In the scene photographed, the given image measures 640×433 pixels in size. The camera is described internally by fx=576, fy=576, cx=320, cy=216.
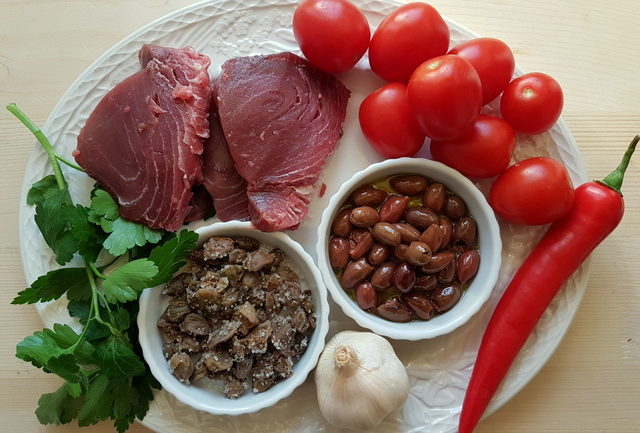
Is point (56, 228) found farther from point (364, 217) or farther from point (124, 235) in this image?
point (364, 217)

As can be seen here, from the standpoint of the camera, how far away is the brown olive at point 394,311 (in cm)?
145

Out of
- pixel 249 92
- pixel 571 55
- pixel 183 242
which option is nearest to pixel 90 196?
pixel 183 242

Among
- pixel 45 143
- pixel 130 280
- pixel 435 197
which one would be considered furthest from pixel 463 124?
pixel 45 143

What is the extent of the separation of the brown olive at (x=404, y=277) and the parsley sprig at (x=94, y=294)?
51 centimetres

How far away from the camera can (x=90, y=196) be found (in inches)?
61.6

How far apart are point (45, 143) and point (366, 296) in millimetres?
947

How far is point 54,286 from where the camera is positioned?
141cm

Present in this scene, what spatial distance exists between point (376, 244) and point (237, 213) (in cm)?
37

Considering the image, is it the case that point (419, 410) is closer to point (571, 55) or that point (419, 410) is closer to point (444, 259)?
point (444, 259)

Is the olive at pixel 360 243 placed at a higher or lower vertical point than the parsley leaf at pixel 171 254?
lower

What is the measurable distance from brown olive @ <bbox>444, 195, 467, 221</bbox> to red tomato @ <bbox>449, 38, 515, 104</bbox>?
0.84ft

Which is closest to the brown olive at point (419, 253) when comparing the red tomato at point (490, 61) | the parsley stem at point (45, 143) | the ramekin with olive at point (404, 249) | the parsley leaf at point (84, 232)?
the ramekin with olive at point (404, 249)

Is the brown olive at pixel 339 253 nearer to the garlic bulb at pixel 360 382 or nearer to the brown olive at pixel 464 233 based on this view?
the garlic bulb at pixel 360 382

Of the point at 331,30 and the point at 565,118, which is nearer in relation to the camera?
the point at 331,30
